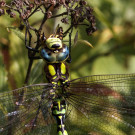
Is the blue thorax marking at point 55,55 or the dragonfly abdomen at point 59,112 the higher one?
the blue thorax marking at point 55,55

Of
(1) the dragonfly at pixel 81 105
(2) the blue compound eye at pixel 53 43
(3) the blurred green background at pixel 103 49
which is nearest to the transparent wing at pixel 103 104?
(1) the dragonfly at pixel 81 105

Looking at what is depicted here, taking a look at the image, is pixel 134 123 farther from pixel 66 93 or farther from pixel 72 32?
pixel 72 32

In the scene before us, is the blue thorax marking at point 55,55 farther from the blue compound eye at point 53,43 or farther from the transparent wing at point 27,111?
the transparent wing at point 27,111

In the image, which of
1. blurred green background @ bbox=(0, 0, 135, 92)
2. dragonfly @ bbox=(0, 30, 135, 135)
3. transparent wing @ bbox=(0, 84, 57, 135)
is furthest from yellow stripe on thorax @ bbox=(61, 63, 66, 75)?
blurred green background @ bbox=(0, 0, 135, 92)

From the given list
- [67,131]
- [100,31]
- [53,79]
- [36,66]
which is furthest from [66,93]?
[100,31]

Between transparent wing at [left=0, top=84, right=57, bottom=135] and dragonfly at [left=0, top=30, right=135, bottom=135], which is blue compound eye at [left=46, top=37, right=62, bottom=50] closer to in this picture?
dragonfly at [left=0, top=30, right=135, bottom=135]

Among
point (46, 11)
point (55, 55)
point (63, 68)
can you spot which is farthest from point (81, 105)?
point (46, 11)

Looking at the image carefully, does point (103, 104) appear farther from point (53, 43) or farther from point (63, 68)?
point (53, 43)
